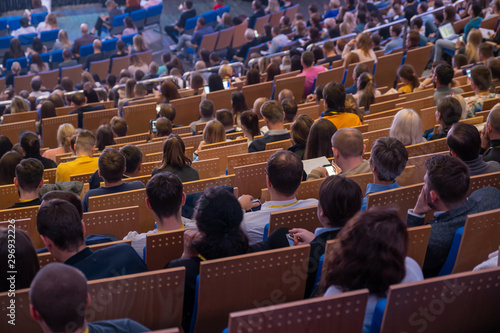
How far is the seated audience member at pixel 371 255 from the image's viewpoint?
2443 mm

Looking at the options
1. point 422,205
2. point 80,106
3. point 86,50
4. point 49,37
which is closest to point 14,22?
point 49,37

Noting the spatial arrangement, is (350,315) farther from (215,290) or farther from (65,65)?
(65,65)

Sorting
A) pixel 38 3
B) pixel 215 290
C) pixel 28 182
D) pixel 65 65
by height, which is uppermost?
pixel 38 3

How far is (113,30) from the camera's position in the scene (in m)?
15.0

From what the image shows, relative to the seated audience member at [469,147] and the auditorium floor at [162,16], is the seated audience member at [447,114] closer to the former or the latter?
the seated audience member at [469,147]

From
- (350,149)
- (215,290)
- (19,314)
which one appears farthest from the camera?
(350,149)

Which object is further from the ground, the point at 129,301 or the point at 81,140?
the point at 81,140

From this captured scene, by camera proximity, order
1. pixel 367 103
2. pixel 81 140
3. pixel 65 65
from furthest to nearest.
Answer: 1. pixel 65 65
2. pixel 367 103
3. pixel 81 140

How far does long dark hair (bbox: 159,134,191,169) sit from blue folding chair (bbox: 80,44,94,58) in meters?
9.49

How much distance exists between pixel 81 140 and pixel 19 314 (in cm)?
320

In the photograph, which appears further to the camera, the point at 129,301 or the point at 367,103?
the point at 367,103

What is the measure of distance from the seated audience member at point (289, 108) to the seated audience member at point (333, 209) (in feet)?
12.2

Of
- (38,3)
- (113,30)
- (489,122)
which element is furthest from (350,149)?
(38,3)

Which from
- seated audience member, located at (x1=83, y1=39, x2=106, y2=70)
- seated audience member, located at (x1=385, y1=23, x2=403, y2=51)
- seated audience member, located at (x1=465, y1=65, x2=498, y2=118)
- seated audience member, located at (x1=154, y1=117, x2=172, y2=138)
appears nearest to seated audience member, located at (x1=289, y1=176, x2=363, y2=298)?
seated audience member, located at (x1=465, y1=65, x2=498, y2=118)
